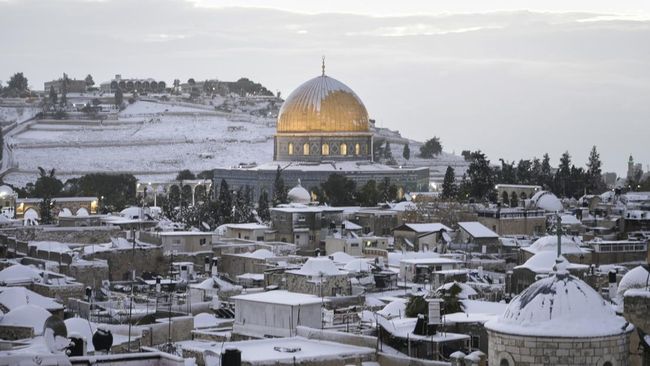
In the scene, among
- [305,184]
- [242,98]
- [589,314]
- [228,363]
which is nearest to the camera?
[589,314]

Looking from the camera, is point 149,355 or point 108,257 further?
point 108,257

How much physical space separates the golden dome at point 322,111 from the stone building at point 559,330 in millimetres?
71887

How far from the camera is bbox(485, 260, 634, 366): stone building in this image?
15602mm

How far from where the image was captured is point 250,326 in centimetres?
2812

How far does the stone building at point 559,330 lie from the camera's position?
15602 millimetres

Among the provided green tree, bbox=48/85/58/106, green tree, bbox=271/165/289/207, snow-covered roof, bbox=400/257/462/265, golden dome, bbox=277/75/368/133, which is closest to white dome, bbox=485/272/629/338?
snow-covered roof, bbox=400/257/462/265

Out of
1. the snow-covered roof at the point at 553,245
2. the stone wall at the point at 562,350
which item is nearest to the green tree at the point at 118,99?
the snow-covered roof at the point at 553,245

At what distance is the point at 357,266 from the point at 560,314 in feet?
94.5

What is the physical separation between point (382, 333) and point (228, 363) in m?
5.73

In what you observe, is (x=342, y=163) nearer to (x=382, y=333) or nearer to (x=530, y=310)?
(x=382, y=333)

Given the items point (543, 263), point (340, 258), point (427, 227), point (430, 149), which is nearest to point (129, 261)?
point (340, 258)

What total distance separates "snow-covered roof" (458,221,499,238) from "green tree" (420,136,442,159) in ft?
265

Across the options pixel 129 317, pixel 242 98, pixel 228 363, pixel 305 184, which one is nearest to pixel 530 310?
pixel 228 363

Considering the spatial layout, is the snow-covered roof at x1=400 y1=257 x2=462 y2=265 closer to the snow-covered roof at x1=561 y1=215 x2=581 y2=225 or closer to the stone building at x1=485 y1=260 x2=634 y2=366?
the snow-covered roof at x1=561 y1=215 x2=581 y2=225
